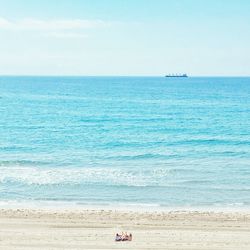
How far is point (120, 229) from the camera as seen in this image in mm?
24500

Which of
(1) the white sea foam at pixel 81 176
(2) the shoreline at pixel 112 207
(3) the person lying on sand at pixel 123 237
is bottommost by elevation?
(3) the person lying on sand at pixel 123 237

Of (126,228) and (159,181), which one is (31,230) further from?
(159,181)

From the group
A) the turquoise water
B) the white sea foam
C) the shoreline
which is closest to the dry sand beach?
the shoreline

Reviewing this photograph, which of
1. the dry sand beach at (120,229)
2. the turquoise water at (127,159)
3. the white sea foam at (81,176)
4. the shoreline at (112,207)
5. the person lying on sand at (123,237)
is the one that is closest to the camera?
the dry sand beach at (120,229)

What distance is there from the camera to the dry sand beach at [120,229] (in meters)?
21.5

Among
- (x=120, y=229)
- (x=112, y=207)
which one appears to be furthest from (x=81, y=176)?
(x=120, y=229)

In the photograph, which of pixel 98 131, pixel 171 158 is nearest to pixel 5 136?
pixel 98 131

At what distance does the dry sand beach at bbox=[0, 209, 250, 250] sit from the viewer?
70.6 feet

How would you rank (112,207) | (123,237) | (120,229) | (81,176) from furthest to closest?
1. (81,176)
2. (112,207)
3. (120,229)
4. (123,237)

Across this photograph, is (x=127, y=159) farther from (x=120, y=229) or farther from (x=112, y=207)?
(x=120, y=229)

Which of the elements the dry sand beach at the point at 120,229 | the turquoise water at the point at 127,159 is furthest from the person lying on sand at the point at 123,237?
the turquoise water at the point at 127,159

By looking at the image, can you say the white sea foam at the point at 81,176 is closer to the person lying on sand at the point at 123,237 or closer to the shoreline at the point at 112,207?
the shoreline at the point at 112,207

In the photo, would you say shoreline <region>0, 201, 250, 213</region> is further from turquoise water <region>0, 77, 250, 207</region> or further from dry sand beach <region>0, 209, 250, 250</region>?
dry sand beach <region>0, 209, 250, 250</region>

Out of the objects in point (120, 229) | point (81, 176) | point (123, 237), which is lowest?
point (123, 237)
